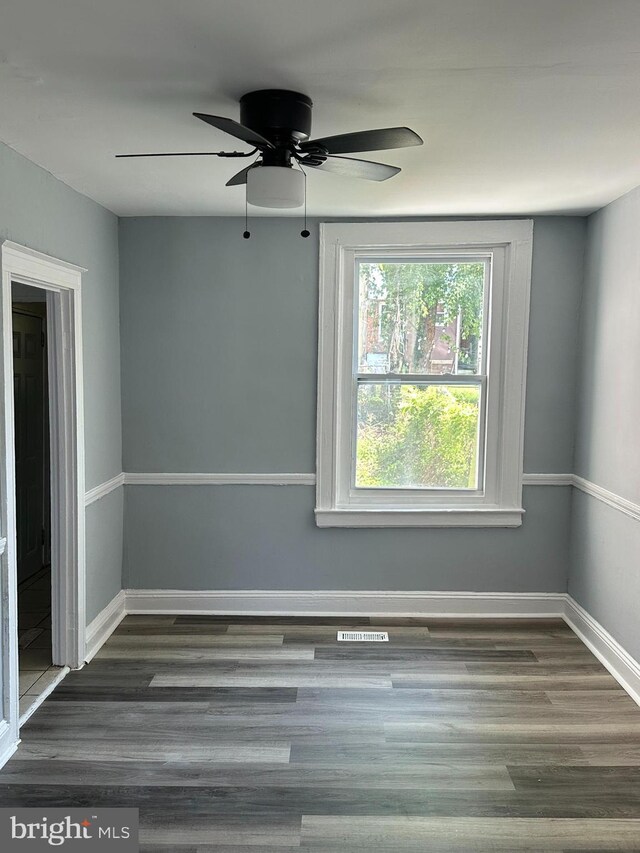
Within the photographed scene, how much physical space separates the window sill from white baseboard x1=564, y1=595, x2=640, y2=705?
645 mm

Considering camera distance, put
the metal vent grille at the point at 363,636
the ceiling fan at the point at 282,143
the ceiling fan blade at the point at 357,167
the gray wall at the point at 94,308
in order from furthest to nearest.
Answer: the metal vent grille at the point at 363,636 < the gray wall at the point at 94,308 < the ceiling fan blade at the point at 357,167 < the ceiling fan at the point at 282,143

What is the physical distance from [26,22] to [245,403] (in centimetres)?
266

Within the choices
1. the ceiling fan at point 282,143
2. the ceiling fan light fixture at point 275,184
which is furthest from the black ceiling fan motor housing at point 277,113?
the ceiling fan light fixture at point 275,184

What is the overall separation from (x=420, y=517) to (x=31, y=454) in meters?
2.86

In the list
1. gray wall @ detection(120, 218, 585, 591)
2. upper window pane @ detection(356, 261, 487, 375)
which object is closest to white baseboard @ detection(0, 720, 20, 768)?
gray wall @ detection(120, 218, 585, 591)

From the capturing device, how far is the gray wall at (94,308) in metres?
2.93

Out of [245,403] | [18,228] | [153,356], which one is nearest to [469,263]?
[245,403]

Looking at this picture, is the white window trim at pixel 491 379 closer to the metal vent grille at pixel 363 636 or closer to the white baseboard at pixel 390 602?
the white baseboard at pixel 390 602

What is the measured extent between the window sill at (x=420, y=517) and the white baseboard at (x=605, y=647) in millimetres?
645

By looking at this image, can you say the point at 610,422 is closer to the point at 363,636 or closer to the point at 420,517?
the point at 420,517

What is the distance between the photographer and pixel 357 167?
91.3 inches

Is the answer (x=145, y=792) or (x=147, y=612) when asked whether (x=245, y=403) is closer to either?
(x=147, y=612)

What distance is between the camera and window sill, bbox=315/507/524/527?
13.7 feet

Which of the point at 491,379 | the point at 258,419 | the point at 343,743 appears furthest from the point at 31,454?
the point at 491,379
